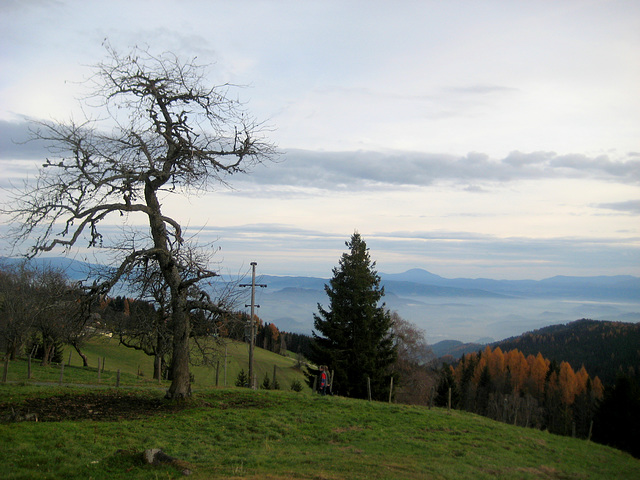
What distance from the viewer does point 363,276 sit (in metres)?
33.9

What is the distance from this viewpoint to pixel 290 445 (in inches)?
462

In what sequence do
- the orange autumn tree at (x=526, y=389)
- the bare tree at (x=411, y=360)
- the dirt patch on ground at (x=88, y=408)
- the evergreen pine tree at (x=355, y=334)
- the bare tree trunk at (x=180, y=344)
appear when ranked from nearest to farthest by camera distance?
1. the dirt patch on ground at (x=88, y=408)
2. the bare tree trunk at (x=180, y=344)
3. the evergreen pine tree at (x=355, y=334)
4. the bare tree at (x=411, y=360)
5. the orange autumn tree at (x=526, y=389)

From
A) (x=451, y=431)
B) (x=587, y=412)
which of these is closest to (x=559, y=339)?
(x=587, y=412)

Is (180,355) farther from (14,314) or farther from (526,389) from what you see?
(526,389)

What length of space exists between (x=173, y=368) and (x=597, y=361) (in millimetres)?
138631

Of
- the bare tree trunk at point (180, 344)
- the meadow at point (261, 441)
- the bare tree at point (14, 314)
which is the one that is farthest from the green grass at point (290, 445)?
the bare tree at point (14, 314)

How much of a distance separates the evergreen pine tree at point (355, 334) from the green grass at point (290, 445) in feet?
44.2

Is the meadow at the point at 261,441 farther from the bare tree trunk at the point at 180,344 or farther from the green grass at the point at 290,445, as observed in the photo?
the bare tree trunk at the point at 180,344

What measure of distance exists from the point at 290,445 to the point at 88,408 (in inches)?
258

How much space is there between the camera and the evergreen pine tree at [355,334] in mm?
31797

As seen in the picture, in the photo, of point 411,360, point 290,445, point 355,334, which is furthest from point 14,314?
point 411,360

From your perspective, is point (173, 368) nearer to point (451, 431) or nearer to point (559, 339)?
point (451, 431)

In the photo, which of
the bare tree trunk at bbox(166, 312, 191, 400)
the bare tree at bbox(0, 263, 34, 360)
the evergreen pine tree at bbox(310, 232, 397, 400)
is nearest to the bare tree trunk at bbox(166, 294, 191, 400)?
the bare tree trunk at bbox(166, 312, 191, 400)

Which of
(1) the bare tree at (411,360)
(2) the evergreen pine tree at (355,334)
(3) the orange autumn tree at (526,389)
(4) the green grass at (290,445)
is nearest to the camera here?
(4) the green grass at (290,445)
